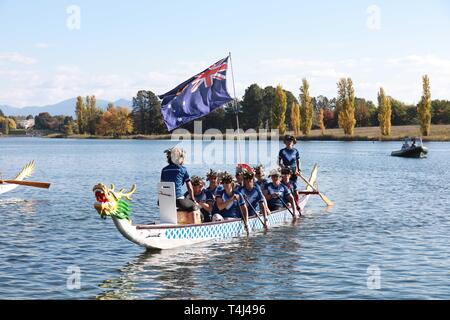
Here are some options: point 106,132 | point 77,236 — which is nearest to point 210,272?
point 77,236

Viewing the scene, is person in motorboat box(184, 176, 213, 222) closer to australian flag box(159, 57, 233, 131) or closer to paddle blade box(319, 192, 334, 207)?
australian flag box(159, 57, 233, 131)

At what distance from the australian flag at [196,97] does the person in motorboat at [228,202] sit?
2.41m

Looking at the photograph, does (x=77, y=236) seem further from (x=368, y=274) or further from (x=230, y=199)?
(x=368, y=274)

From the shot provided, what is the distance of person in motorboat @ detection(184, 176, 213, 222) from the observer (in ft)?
61.4

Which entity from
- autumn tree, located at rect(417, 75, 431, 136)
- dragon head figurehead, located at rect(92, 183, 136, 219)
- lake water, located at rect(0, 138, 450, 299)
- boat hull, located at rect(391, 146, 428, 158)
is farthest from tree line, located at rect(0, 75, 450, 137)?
dragon head figurehead, located at rect(92, 183, 136, 219)

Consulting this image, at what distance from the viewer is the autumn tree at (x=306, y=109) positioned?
126 m

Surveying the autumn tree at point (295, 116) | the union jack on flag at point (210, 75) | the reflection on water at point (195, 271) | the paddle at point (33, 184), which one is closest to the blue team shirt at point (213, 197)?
the reflection on water at point (195, 271)

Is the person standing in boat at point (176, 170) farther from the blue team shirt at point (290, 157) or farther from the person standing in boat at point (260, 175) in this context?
the blue team shirt at point (290, 157)

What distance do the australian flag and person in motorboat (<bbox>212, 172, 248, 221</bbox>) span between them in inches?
94.8

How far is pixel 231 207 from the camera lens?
18.9 meters

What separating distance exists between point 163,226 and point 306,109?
11213 centimetres

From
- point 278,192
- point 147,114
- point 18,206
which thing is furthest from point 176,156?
point 147,114

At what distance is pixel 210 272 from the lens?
15117 mm

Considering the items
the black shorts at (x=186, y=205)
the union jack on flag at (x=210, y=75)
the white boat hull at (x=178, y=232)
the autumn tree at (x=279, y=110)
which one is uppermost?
the autumn tree at (x=279, y=110)
